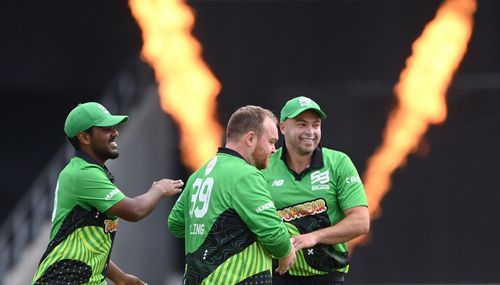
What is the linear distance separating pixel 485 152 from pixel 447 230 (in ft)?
4.00

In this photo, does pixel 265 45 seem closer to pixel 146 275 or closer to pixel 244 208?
pixel 146 275

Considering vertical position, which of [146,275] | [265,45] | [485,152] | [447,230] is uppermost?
[265,45]

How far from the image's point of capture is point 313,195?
25.2ft

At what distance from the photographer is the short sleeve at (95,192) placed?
22.6 feet

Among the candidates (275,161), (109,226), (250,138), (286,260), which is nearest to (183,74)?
(275,161)

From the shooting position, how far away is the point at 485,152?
15797 millimetres

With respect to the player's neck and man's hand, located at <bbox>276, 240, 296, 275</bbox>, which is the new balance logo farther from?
man's hand, located at <bbox>276, 240, 296, 275</bbox>

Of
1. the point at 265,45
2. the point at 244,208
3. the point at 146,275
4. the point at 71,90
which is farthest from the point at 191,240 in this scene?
the point at 71,90

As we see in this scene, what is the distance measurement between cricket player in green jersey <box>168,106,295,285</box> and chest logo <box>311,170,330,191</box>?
988 millimetres

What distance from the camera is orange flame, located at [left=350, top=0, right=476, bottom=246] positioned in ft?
52.3

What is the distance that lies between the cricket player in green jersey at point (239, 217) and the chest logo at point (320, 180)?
988 mm

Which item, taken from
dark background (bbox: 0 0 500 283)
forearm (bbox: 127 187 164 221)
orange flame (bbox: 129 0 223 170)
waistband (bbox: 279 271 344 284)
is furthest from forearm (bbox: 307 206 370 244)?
orange flame (bbox: 129 0 223 170)

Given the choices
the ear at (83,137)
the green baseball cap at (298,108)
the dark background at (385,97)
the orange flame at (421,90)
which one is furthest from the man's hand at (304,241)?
the orange flame at (421,90)

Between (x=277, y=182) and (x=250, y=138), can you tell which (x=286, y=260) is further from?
(x=277, y=182)
